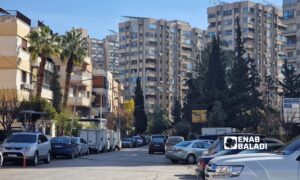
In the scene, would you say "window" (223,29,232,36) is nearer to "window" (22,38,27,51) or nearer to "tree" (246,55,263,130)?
"tree" (246,55,263,130)

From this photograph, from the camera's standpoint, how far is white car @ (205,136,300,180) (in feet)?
24.2

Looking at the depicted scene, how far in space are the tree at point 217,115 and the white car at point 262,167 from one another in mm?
59342

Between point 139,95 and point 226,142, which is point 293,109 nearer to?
point 226,142

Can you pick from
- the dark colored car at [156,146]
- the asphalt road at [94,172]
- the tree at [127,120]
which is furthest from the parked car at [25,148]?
the tree at [127,120]

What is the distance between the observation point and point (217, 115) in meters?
66.9

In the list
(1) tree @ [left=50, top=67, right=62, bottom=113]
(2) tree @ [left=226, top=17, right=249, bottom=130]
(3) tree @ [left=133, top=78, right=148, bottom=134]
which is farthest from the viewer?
(3) tree @ [left=133, top=78, right=148, bottom=134]

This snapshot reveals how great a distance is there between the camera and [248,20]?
123 meters

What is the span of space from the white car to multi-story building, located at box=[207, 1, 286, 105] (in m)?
112

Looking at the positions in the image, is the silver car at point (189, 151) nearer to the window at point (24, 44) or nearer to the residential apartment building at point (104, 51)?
the window at point (24, 44)

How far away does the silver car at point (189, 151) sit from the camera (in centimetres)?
3062

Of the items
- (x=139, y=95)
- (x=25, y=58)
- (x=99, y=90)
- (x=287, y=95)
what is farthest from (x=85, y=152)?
(x=139, y=95)

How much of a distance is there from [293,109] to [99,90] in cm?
5303

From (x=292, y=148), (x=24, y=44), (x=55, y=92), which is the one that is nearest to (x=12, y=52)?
(x=24, y=44)

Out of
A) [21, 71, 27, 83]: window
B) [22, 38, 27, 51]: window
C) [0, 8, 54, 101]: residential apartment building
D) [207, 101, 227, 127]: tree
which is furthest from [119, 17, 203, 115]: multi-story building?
[0, 8, 54, 101]: residential apartment building
